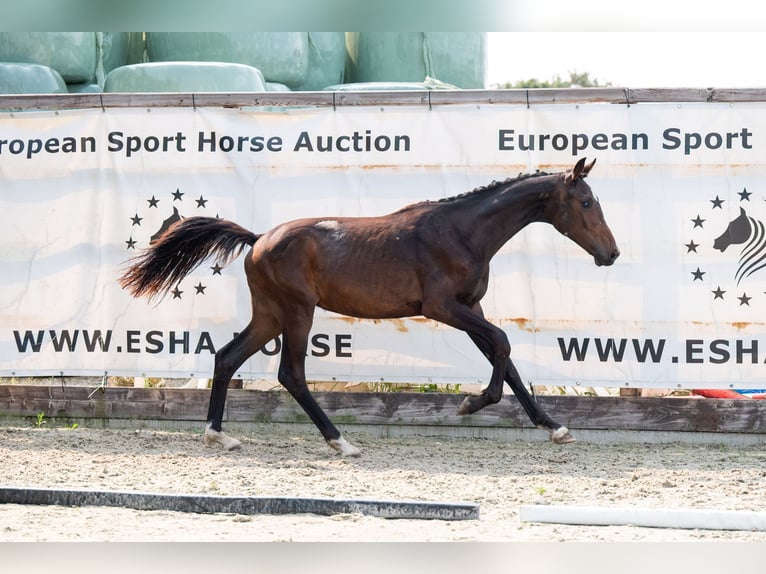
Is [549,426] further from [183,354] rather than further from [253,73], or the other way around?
[253,73]

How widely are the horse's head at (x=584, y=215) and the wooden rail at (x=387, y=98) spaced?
0.95 m

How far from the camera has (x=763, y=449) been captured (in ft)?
20.6

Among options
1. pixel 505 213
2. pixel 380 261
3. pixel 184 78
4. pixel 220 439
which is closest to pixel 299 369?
pixel 220 439

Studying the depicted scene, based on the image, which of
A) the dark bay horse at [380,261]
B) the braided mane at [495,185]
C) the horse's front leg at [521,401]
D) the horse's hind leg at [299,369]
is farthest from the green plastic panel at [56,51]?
the horse's front leg at [521,401]

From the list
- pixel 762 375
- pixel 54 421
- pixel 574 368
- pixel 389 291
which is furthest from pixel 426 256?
pixel 54 421

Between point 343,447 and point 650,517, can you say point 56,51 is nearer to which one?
point 343,447

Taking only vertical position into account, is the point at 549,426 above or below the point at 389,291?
below

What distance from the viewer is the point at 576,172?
19.0ft

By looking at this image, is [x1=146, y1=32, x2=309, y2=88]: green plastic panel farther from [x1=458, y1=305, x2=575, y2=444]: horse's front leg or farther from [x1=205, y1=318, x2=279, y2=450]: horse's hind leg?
[x1=458, y1=305, x2=575, y2=444]: horse's front leg

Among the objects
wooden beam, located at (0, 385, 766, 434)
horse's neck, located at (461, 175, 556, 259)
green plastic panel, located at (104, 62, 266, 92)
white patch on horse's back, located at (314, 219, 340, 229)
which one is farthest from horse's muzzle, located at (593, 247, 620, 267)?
green plastic panel, located at (104, 62, 266, 92)

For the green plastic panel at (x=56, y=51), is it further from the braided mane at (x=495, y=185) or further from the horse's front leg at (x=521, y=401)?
the horse's front leg at (x=521, y=401)

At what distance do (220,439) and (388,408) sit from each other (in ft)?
3.85

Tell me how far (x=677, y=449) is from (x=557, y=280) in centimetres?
132

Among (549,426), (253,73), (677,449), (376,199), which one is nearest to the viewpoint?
(549,426)
